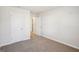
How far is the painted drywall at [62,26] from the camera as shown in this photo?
1.45 metres

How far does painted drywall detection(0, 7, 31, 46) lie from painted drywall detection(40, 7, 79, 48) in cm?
42

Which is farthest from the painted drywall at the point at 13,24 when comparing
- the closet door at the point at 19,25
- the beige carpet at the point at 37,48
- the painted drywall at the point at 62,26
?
the painted drywall at the point at 62,26

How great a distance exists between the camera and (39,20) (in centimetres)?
181

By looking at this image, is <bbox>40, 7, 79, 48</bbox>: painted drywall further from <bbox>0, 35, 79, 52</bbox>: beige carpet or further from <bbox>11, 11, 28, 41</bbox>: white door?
<bbox>11, 11, 28, 41</bbox>: white door

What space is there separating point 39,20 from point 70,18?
71cm

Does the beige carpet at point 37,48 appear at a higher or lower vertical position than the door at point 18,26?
lower

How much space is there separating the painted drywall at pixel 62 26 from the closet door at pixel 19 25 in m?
0.42

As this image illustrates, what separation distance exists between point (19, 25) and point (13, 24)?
0.38ft

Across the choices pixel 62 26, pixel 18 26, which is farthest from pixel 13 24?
pixel 62 26

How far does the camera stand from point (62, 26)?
1641mm

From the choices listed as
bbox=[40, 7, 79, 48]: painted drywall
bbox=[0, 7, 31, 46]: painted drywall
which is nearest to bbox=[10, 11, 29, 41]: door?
bbox=[0, 7, 31, 46]: painted drywall

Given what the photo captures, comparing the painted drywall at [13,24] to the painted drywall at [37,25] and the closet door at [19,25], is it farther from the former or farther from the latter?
the painted drywall at [37,25]
